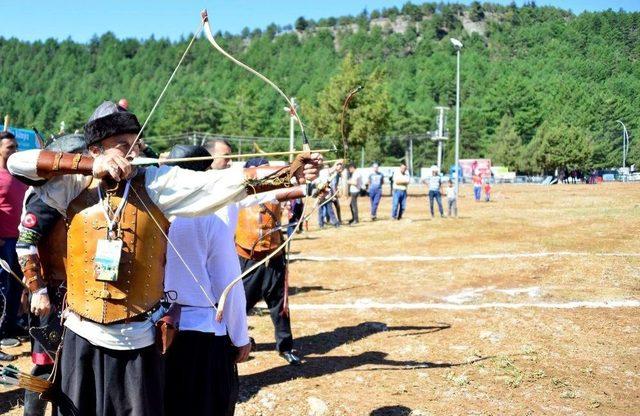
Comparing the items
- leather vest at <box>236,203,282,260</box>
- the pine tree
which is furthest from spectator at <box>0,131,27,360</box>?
the pine tree

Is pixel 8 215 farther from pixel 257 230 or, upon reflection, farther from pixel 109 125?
pixel 109 125

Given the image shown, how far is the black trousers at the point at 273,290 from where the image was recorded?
699 centimetres

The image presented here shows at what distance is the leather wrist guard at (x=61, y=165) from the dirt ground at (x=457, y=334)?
3343 millimetres

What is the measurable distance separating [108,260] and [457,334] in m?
5.71

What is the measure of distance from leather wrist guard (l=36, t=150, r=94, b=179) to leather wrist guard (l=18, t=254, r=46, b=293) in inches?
53.1

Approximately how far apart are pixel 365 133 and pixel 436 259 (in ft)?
94.2

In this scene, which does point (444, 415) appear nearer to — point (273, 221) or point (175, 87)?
point (273, 221)

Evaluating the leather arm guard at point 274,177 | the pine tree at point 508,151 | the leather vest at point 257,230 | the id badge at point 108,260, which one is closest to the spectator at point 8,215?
the leather vest at point 257,230

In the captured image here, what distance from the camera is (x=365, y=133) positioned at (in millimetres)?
42406

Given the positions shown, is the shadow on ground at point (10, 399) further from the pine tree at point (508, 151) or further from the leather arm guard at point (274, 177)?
the pine tree at point (508, 151)

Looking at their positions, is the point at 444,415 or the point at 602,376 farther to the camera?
the point at 602,376

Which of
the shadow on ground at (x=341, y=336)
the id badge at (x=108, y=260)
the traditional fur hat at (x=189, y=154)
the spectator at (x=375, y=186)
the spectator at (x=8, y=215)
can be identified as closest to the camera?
the id badge at (x=108, y=260)

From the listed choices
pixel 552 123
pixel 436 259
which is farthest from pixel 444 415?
pixel 552 123

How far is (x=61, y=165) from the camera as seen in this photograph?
3.00m
